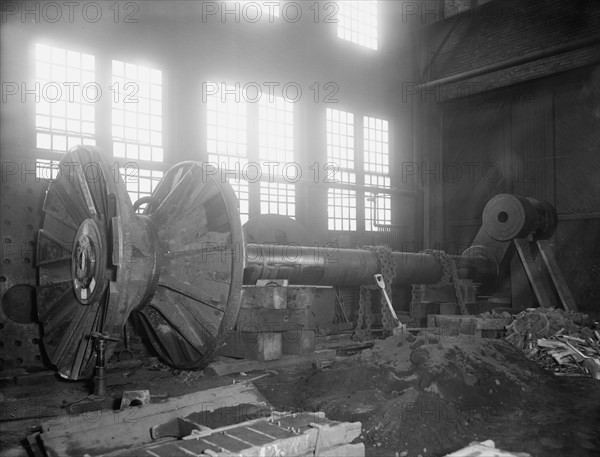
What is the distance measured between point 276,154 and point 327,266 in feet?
13.8

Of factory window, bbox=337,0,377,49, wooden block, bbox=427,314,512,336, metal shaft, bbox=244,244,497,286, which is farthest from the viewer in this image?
factory window, bbox=337,0,377,49

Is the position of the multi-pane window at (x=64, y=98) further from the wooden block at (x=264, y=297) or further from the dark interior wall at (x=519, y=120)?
the dark interior wall at (x=519, y=120)

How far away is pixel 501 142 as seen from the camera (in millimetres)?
12016

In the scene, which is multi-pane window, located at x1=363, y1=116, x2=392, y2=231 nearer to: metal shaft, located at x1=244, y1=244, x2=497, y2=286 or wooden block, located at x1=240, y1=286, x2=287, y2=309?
metal shaft, located at x1=244, y1=244, x2=497, y2=286

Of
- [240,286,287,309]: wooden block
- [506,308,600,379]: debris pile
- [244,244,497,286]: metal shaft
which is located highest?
[244,244,497,286]: metal shaft

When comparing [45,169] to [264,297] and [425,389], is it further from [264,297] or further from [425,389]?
[425,389]

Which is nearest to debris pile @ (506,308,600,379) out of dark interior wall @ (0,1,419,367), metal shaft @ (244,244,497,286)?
metal shaft @ (244,244,497,286)

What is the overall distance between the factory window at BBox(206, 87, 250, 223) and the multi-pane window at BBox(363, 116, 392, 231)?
10.9 feet

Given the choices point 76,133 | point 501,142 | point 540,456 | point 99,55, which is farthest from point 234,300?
point 501,142

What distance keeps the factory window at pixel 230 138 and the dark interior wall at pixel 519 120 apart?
5012mm

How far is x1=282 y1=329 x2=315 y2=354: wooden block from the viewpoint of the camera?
580cm

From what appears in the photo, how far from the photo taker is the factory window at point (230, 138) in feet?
31.1

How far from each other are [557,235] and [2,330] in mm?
10120

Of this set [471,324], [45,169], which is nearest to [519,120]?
[471,324]
